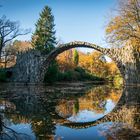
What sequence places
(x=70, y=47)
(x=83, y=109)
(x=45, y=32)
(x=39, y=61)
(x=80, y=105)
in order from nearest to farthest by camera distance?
(x=83, y=109) → (x=80, y=105) → (x=70, y=47) → (x=39, y=61) → (x=45, y=32)

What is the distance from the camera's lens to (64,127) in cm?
678

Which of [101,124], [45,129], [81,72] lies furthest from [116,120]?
[81,72]

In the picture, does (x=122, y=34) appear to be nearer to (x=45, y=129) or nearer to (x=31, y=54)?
(x=31, y=54)

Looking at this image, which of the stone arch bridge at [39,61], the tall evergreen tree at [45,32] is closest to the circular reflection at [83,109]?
the stone arch bridge at [39,61]

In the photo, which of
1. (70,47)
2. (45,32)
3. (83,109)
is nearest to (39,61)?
(70,47)

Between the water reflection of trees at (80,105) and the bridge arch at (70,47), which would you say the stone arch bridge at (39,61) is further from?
the water reflection of trees at (80,105)

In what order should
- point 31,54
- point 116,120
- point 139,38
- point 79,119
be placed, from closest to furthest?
1. point 116,120
2. point 79,119
3. point 139,38
4. point 31,54

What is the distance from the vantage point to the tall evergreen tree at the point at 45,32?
49.7 m

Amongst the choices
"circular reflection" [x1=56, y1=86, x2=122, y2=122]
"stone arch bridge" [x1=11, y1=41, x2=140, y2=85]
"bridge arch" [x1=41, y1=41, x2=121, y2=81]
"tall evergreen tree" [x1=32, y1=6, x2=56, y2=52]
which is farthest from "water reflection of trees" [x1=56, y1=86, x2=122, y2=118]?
"tall evergreen tree" [x1=32, y1=6, x2=56, y2=52]

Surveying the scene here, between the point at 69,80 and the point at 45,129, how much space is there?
47990 millimetres

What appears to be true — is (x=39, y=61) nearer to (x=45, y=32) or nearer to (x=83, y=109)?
(x=45, y=32)

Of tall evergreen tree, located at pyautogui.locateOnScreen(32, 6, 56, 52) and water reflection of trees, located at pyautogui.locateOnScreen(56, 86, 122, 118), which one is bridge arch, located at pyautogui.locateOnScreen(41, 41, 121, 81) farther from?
water reflection of trees, located at pyautogui.locateOnScreen(56, 86, 122, 118)

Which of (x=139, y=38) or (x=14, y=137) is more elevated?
(x=139, y=38)

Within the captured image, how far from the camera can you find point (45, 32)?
168ft
